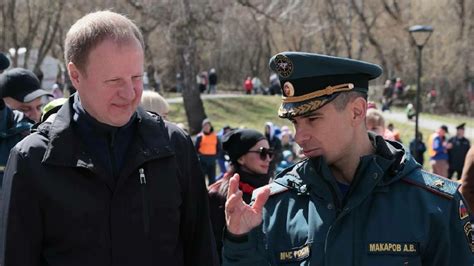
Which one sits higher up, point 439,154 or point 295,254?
point 295,254

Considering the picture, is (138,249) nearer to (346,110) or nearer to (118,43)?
(118,43)

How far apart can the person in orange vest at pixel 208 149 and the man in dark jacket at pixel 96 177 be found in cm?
1282

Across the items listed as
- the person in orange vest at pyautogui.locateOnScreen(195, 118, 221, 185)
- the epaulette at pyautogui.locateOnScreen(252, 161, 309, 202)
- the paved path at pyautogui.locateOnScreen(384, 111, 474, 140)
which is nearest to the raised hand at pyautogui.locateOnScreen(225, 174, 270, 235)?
the epaulette at pyautogui.locateOnScreen(252, 161, 309, 202)

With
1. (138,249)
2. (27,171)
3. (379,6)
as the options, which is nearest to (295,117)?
(138,249)

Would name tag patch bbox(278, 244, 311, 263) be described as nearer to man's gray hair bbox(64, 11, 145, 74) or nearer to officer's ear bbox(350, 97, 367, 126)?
officer's ear bbox(350, 97, 367, 126)

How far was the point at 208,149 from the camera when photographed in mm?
15594

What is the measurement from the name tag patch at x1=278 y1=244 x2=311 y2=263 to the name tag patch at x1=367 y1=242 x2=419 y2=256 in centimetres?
23

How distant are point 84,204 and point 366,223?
1.01 m

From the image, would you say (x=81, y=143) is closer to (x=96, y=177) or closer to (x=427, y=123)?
(x=96, y=177)

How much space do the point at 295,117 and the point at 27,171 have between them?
991mm

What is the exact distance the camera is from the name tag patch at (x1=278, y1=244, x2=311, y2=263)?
8.57 ft

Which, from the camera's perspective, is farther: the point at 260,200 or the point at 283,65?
the point at 283,65

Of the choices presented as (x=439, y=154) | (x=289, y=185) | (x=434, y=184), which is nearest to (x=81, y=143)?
(x=289, y=185)

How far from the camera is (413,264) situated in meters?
2.53
